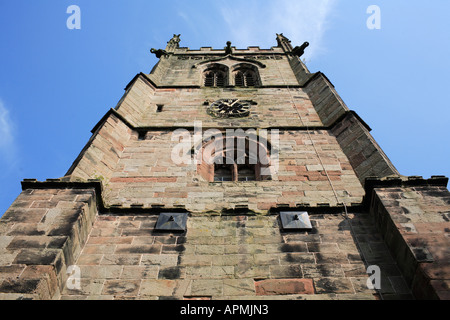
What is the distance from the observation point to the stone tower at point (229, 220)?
5.07 metres

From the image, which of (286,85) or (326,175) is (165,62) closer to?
(286,85)

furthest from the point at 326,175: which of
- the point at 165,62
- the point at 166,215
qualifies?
Answer: the point at 165,62

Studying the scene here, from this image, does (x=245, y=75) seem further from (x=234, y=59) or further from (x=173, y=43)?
(x=173, y=43)

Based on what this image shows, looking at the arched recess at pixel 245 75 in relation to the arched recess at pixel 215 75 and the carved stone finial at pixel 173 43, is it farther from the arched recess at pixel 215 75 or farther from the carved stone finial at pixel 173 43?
the carved stone finial at pixel 173 43

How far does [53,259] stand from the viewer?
4.96 metres

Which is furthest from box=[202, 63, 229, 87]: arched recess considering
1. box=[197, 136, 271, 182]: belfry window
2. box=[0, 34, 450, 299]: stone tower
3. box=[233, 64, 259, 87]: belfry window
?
box=[197, 136, 271, 182]: belfry window

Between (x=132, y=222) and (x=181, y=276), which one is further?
(x=132, y=222)

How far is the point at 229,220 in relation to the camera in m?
6.48

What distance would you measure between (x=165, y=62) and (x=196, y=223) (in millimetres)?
12566

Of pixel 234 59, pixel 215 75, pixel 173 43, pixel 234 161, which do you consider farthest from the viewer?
pixel 173 43

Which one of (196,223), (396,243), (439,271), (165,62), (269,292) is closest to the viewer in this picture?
(439,271)

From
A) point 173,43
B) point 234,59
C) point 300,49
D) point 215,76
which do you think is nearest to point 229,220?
point 215,76

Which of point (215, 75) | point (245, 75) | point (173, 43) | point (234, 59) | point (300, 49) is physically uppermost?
point (173, 43)

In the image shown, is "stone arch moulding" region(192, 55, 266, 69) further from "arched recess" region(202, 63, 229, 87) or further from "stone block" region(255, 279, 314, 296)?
"stone block" region(255, 279, 314, 296)
